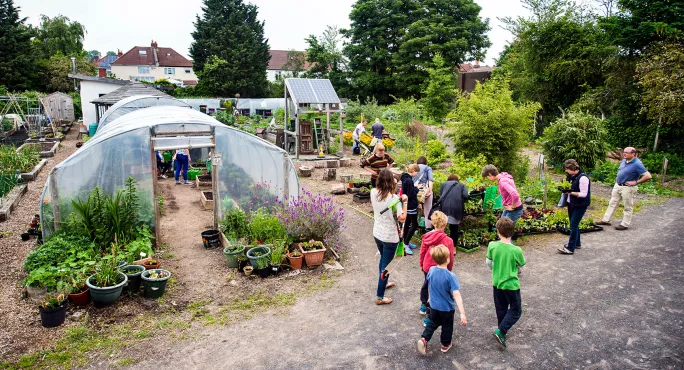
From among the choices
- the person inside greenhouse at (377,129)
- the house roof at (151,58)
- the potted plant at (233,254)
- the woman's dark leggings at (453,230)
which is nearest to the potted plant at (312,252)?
the potted plant at (233,254)

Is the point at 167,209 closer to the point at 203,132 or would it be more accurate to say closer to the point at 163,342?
the point at 203,132

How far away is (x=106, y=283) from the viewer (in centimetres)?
584

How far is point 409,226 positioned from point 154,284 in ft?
14.0

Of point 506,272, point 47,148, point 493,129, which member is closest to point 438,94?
point 493,129

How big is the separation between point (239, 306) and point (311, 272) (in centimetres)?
148

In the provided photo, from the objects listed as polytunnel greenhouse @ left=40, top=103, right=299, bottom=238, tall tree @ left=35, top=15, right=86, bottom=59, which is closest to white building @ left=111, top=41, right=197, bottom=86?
tall tree @ left=35, top=15, right=86, bottom=59

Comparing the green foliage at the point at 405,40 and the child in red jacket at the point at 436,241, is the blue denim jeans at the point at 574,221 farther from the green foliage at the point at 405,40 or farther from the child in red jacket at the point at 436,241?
the green foliage at the point at 405,40

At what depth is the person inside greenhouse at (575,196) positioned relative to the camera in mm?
7370

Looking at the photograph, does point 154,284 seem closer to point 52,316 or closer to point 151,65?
point 52,316

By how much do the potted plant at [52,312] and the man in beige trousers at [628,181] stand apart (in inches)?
393

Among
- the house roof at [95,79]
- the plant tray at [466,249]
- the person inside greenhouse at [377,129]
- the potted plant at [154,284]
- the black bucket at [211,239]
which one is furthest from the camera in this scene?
the house roof at [95,79]

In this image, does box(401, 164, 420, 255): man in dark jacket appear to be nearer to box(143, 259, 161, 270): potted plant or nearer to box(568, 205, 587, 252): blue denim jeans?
box(568, 205, 587, 252): blue denim jeans

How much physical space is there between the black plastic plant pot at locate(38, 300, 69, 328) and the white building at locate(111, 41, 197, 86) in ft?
197

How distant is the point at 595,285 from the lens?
6.48 meters
